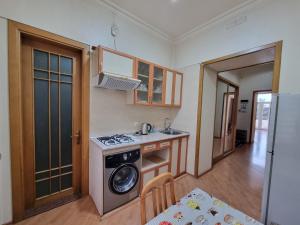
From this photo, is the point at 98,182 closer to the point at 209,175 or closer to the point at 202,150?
the point at 202,150

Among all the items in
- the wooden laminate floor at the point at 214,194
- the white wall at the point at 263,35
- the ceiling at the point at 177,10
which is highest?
the ceiling at the point at 177,10

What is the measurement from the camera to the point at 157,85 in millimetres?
2658

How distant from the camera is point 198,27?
2629 mm

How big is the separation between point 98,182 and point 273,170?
1975mm

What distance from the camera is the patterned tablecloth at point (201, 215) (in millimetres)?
858

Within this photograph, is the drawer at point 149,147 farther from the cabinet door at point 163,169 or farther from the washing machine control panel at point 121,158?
the cabinet door at point 163,169

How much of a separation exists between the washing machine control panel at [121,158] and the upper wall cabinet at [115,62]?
114cm

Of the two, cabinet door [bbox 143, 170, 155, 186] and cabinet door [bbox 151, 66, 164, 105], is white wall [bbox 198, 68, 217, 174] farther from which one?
cabinet door [bbox 143, 170, 155, 186]

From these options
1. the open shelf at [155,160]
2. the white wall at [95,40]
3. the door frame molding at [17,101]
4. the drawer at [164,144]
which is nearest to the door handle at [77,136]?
the white wall at [95,40]

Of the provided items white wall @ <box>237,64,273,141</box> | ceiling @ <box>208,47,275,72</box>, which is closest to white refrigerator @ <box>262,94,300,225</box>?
ceiling @ <box>208,47,275,72</box>

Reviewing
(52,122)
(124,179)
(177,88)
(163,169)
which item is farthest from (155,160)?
(52,122)

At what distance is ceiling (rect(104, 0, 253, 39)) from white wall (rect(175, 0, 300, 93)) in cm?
21

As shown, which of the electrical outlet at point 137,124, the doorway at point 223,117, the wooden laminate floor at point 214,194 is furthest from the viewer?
the doorway at point 223,117

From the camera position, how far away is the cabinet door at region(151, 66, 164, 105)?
2.54 m
